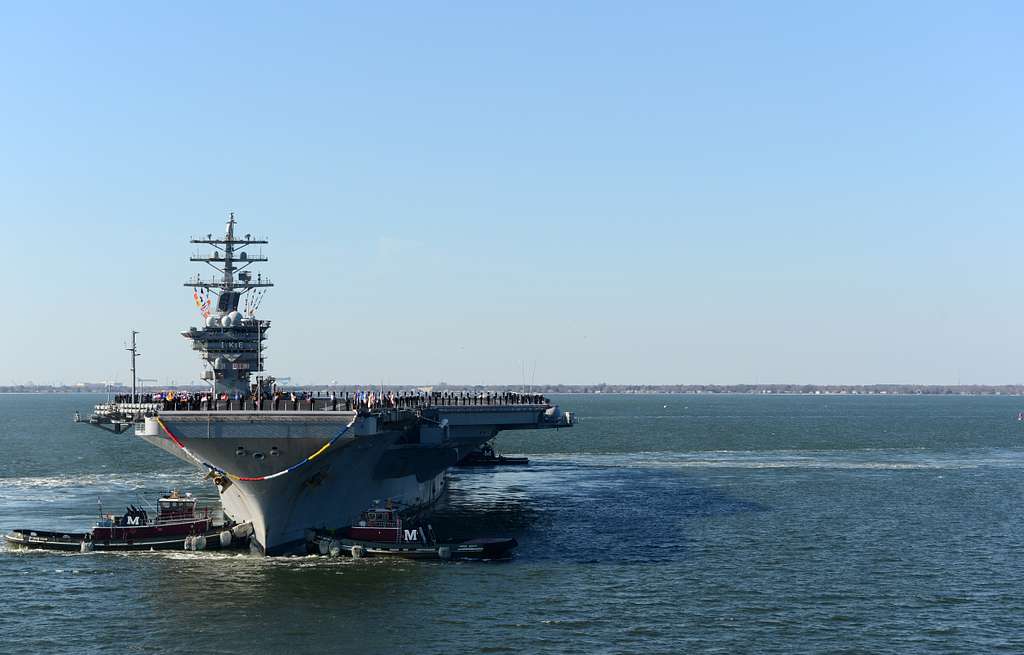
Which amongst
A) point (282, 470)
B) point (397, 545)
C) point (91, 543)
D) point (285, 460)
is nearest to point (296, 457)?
point (285, 460)

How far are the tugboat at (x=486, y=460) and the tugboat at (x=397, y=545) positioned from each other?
4619 cm

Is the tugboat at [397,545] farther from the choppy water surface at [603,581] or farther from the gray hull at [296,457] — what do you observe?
the gray hull at [296,457]

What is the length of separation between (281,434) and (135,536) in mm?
10188

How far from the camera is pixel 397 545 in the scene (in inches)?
1801

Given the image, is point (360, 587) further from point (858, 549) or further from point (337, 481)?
point (858, 549)

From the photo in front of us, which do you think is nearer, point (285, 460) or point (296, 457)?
point (296, 457)

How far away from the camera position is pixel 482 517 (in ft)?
198

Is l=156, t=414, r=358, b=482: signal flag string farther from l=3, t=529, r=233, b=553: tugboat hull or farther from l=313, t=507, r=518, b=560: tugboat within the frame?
l=3, t=529, r=233, b=553: tugboat hull

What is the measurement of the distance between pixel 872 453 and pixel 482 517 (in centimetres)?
5766

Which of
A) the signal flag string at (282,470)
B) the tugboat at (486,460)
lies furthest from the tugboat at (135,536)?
the tugboat at (486,460)

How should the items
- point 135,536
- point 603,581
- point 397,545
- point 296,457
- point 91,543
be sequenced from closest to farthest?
point 603,581
point 296,457
point 397,545
point 91,543
point 135,536

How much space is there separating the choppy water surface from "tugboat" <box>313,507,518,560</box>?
0.91m

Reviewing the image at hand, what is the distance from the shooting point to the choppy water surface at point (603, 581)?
33.6 meters

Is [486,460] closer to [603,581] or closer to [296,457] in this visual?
[296,457]
